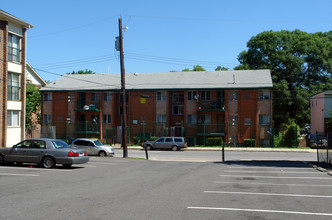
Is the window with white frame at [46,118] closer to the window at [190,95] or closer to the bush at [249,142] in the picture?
the window at [190,95]

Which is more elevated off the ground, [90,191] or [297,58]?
[297,58]

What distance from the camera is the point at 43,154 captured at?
17359 mm

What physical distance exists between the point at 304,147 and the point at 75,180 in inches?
1357

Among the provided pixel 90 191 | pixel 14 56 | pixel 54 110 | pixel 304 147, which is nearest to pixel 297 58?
pixel 304 147

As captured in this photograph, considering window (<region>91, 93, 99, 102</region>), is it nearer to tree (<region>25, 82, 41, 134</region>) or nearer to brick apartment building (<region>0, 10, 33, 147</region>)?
tree (<region>25, 82, 41, 134</region>)

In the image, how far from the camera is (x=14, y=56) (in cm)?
2916

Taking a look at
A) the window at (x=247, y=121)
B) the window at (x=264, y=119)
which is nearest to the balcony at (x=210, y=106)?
the window at (x=247, y=121)

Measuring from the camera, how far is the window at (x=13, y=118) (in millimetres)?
29203

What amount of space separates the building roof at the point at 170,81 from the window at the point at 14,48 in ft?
63.1

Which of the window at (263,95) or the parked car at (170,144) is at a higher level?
the window at (263,95)

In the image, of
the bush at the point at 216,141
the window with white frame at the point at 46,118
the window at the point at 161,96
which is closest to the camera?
the bush at the point at 216,141

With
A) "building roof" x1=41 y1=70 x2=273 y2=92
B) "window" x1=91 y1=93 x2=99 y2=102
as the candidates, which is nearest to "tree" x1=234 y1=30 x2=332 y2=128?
"building roof" x1=41 y1=70 x2=273 y2=92

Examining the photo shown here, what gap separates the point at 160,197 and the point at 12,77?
23.6 m

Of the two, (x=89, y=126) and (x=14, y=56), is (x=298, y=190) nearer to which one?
(x=14, y=56)
